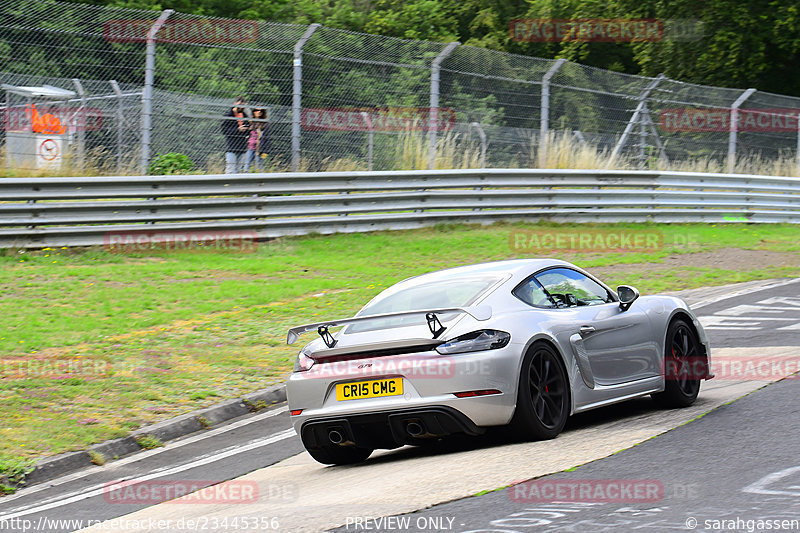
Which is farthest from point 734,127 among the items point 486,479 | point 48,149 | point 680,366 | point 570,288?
point 486,479

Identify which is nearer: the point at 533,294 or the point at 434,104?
the point at 533,294

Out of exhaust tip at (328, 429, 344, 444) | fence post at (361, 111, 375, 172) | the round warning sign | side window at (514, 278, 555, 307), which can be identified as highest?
fence post at (361, 111, 375, 172)

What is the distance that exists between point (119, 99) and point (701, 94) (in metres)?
15.0

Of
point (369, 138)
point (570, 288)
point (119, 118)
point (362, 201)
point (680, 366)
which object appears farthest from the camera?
point (369, 138)

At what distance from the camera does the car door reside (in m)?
7.56

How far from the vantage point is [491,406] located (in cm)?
667

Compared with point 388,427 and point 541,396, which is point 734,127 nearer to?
point 541,396

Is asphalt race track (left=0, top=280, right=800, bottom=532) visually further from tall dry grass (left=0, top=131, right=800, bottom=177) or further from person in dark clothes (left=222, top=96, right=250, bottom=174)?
person in dark clothes (left=222, top=96, right=250, bottom=174)

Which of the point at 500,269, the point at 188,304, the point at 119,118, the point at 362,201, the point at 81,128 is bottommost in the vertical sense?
the point at 188,304

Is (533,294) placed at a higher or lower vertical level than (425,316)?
higher

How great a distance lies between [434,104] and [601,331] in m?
13.0

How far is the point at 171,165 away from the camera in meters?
16.9

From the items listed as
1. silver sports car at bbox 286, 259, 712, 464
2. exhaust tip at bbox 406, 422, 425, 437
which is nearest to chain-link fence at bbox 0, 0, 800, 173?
silver sports car at bbox 286, 259, 712, 464

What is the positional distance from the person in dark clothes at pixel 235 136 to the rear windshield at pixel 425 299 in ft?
33.1
